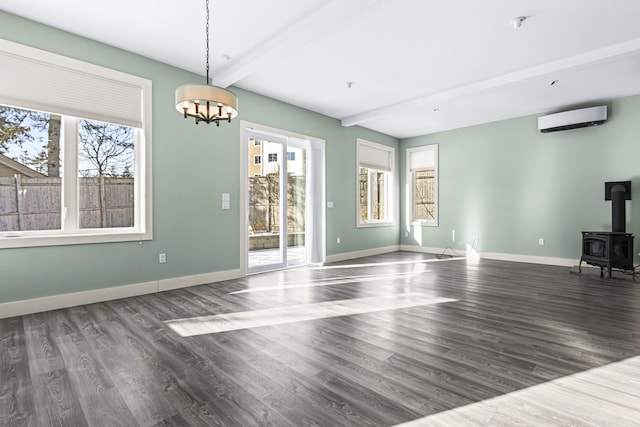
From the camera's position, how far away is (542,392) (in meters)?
1.83

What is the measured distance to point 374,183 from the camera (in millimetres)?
7961

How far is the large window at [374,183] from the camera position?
747 centimetres

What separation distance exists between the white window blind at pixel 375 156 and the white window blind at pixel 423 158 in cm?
59

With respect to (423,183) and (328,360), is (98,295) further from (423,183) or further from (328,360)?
(423,183)

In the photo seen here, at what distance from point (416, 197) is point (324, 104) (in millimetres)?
3890

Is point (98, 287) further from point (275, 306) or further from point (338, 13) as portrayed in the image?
point (338, 13)

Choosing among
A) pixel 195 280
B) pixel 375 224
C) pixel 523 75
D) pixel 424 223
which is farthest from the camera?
pixel 424 223

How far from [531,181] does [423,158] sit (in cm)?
252

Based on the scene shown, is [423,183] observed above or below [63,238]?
above

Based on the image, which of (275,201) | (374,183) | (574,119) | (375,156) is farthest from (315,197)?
(574,119)

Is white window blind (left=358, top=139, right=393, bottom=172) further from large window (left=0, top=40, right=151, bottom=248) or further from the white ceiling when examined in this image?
large window (left=0, top=40, right=151, bottom=248)

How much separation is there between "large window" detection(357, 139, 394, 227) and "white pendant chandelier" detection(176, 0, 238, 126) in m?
4.91

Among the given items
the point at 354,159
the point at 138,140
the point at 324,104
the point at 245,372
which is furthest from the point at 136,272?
the point at 354,159

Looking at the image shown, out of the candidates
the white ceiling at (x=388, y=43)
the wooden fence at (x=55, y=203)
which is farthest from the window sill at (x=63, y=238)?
the white ceiling at (x=388, y=43)
